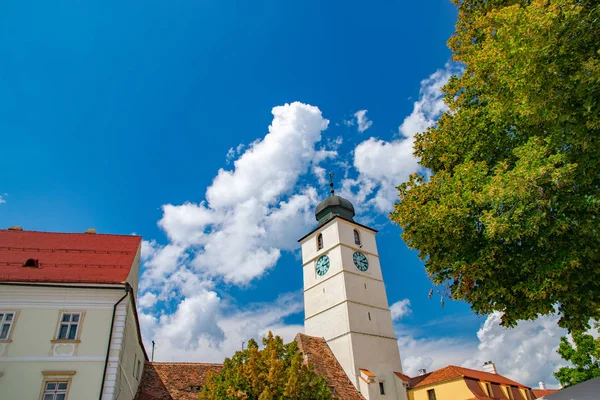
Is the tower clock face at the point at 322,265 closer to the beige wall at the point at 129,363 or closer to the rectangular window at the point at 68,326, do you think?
the beige wall at the point at 129,363

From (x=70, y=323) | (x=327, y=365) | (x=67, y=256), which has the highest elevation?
(x=67, y=256)

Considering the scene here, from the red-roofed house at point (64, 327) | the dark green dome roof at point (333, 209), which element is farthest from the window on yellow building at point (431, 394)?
the red-roofed house at point (64, 327)

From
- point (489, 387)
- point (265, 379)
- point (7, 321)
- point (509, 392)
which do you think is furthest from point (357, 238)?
point (7, 321)

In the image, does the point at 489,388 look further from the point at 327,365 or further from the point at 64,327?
the point at 64,327

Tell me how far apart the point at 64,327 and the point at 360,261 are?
22.9 m

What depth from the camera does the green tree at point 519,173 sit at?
25.1 feet

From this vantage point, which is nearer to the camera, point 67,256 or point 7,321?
point 7,321

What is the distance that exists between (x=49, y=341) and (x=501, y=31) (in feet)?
54.7

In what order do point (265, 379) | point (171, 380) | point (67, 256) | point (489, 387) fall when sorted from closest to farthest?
point (265, 379), point (67, 256), point (171, 380), point (489, 387)

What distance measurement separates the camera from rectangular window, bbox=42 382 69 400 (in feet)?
43.8

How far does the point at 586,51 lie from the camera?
7.67 meters

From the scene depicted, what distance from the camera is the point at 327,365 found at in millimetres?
26469

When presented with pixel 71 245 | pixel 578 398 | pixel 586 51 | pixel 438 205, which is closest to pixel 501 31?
pixel 586 51

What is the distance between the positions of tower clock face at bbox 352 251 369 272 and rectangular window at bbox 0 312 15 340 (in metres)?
23.4
